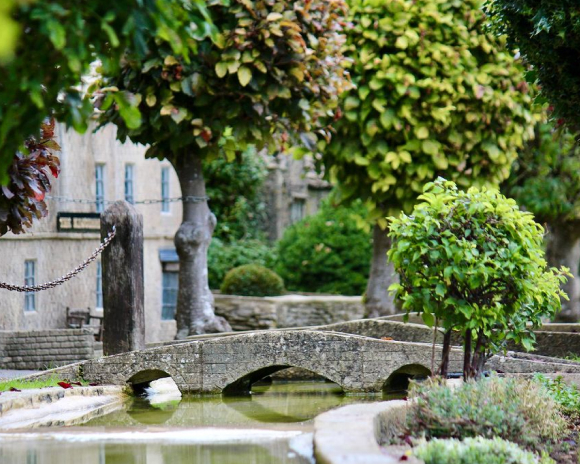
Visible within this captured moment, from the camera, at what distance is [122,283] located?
13.2 m

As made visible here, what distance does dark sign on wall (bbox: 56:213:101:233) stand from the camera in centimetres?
2102

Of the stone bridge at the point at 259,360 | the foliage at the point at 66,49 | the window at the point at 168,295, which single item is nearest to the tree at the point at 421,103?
the stone bridge at the point at 259,360

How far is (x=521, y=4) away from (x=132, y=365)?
266 inches

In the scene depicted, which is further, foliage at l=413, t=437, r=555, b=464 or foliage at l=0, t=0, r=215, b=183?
foliage at l=413, t=437, r=555, b=464

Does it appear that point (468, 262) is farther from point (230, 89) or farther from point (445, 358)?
point (230, 89)

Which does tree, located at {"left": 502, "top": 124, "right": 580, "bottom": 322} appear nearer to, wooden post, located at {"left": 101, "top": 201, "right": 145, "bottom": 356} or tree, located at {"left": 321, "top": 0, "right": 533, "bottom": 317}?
tree, located at {"left": 321, "top": 0, "right": 533, "bottom": 317}

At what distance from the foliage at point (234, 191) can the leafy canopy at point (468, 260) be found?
69.6ft

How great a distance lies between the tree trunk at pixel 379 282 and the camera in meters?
18.9

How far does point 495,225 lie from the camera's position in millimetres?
9062

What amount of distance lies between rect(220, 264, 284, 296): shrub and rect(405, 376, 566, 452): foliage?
1591cm

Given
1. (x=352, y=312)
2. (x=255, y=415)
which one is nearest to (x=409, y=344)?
(x=255, y=415)

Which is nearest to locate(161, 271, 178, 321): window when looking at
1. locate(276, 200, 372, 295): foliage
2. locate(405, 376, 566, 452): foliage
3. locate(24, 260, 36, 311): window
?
locate(24, 260, 36, 311): window

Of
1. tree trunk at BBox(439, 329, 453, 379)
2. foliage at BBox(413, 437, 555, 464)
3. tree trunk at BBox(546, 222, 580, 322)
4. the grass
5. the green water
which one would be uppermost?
tree trunk at BBox(546, 222, 580, 322)

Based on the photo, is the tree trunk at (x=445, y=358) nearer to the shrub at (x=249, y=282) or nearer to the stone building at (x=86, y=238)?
the stone building at (x=86, y=238)
